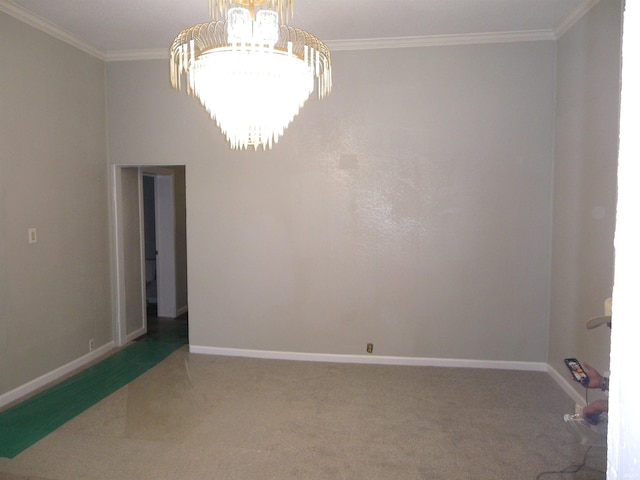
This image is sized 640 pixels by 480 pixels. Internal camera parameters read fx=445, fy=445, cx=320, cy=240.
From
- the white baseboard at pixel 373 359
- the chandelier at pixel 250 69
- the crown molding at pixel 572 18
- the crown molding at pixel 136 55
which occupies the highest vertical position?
the crown molding at pixel 136 55

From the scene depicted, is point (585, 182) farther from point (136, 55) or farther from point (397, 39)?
point (136, 55)

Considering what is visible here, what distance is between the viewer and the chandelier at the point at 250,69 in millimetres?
1970

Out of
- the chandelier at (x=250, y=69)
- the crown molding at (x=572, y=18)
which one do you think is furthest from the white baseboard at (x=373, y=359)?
the crown molding at (x=572, y=18)

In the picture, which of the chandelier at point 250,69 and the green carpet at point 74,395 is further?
the green carpet at point 74,395

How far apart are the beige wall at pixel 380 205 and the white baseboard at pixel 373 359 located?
0.19 feet

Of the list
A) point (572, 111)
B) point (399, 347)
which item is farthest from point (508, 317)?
point (572, 111)

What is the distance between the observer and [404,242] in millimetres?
4180

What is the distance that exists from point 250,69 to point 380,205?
241 centimetres

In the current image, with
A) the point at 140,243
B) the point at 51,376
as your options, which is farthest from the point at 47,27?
the point at 51,376

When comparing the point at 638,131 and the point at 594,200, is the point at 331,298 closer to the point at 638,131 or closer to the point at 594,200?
the point at 594,200

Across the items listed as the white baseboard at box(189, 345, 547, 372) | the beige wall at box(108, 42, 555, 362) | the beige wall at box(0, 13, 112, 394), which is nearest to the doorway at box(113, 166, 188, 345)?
the beige wall at box(0, 13, 112, 394)

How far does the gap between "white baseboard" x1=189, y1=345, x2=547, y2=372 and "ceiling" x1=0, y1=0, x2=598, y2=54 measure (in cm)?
297

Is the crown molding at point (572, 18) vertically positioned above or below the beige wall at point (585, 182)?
above

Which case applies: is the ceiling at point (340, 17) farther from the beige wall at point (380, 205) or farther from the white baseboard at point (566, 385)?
the white baseboard at point (566, 385)
